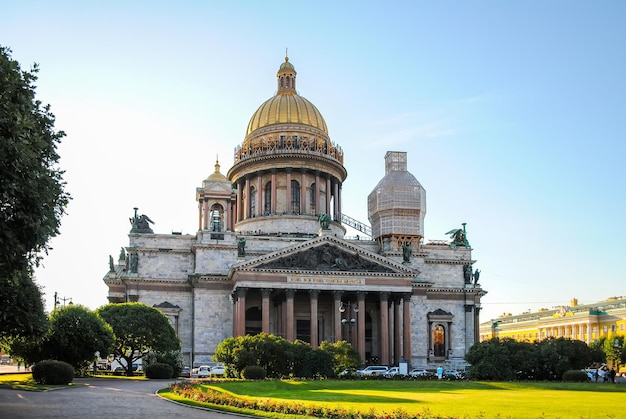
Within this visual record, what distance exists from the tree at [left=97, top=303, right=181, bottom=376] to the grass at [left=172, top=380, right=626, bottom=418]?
16628 mm

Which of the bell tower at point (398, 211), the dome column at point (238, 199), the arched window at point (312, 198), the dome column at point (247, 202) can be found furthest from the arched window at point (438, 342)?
the dome column at point (238, 199)

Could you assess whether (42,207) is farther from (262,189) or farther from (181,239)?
(262,189)

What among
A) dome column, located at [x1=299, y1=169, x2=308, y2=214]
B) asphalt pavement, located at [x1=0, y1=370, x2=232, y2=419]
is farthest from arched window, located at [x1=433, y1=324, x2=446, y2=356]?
asphalt pavement, located at [x1=0, y1=370, x2=232, y2=419]

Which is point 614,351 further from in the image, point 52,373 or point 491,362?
point 52,373

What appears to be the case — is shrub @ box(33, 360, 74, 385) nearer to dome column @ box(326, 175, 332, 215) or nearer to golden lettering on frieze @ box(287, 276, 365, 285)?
golden lettering on frieze @ box(287, 276, 365, 285)

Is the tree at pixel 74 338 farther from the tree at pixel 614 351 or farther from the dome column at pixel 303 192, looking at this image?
the tree at pixel 614 351

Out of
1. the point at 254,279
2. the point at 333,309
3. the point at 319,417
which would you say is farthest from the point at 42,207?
the point at 333,309

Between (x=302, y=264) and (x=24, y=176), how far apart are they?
50.5m

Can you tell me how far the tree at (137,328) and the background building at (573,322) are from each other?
73052 millimetres

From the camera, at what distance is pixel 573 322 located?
14100 cm

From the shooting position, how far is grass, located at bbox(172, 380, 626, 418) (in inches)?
1179

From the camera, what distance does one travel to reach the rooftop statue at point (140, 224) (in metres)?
82.1

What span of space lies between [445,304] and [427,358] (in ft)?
21.1

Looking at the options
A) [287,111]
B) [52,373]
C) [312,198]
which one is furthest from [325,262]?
[52,373]
